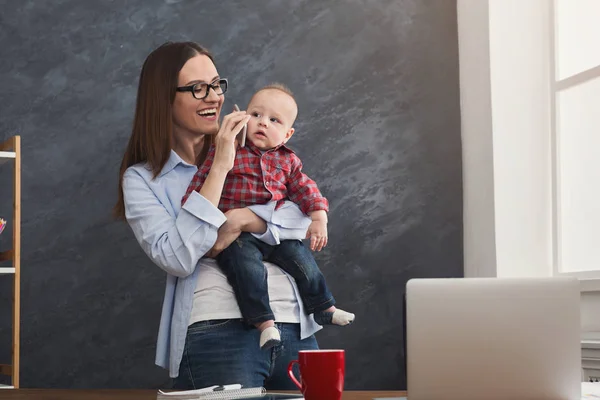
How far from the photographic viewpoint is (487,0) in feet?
12.1

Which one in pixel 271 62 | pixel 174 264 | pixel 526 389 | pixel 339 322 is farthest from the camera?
pixel 271 62

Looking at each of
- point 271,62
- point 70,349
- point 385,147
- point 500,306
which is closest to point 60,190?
point 70,349

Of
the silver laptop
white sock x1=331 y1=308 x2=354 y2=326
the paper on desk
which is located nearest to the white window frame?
white sock x1=331 y1=308 x2=354 y2=326

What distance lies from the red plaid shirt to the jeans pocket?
378 millimetres

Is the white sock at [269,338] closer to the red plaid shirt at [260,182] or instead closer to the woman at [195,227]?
the woman at [195,227]

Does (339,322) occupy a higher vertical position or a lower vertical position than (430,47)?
lower

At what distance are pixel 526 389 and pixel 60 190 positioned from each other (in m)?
2.68

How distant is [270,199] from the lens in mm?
2414

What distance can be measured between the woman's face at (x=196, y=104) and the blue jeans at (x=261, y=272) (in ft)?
1.16

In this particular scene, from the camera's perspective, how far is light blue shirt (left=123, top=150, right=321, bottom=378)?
7.15ft

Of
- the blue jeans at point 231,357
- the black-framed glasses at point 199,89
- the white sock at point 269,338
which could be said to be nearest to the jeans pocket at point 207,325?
the blue jeans at point 231,357

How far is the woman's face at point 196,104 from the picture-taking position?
241 cm

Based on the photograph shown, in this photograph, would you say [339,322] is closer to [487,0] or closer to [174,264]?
[174,264]

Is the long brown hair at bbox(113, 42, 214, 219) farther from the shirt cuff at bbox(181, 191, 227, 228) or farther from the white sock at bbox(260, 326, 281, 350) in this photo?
the white sock at bbox(260, 326, 281, 350)
